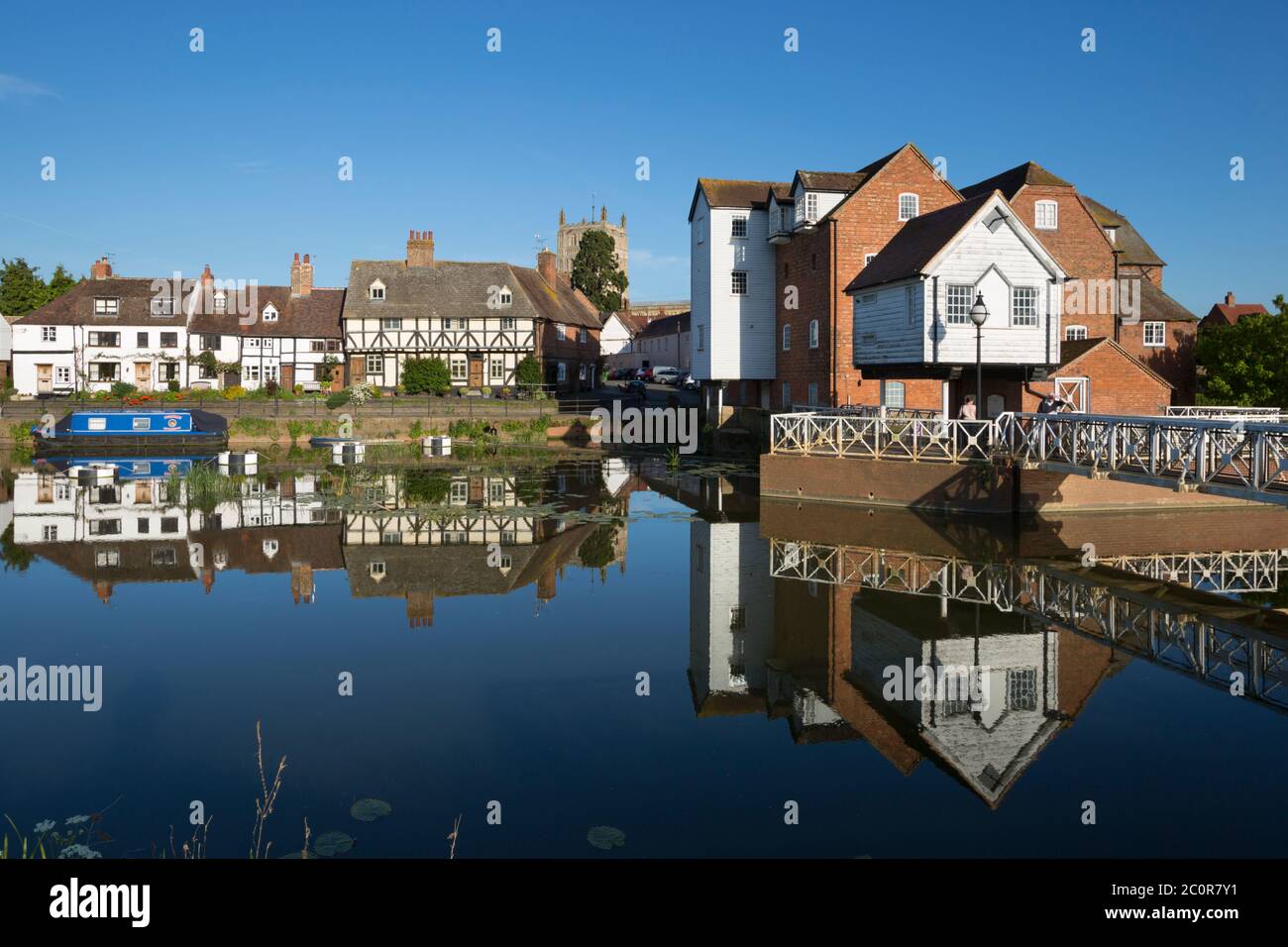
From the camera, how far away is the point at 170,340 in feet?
214

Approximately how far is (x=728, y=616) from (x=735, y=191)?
3059 cm

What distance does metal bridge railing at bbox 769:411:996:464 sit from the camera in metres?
28.2

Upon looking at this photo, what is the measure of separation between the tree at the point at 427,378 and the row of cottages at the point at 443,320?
219 inches

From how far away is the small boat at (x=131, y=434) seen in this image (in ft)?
156

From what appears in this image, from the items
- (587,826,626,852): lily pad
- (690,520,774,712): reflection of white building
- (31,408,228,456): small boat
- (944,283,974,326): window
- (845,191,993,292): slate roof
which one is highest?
(845,191,993,292): slate roof

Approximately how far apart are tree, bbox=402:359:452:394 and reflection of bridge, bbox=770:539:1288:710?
3612 centimetres

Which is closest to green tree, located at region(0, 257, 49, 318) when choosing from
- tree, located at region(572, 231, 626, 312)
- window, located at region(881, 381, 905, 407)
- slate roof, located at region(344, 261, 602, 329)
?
slate roof, located at region(344, 261, 602, 329)

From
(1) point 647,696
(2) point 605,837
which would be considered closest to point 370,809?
(2) point 605,837

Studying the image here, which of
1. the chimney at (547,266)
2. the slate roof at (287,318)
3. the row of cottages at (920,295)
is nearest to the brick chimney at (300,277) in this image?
the slate roof at (287,318)

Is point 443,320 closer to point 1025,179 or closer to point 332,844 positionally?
point 1025,179

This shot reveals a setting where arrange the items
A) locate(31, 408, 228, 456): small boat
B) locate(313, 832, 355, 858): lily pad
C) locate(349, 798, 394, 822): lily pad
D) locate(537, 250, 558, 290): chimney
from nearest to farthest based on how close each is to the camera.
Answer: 1. locate(313, 832, 355, 858): lily pad
2. locate(349, 798, 394, 822): lily pad
3. locate(31, 408, 228, 456): small boat
4. locate(537, 250, 558, 290): chimney

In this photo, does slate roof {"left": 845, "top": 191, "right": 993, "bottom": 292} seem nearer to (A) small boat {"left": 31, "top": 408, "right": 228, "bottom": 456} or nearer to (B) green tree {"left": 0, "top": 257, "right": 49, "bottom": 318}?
(A) small boat {"left": 31, "top": 408, "right": 228, "bottom": 456}

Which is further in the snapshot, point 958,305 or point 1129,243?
point 1129,243

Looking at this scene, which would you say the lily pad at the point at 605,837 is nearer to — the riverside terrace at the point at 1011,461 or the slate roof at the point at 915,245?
the riverside terrace at the point at 1011,461
